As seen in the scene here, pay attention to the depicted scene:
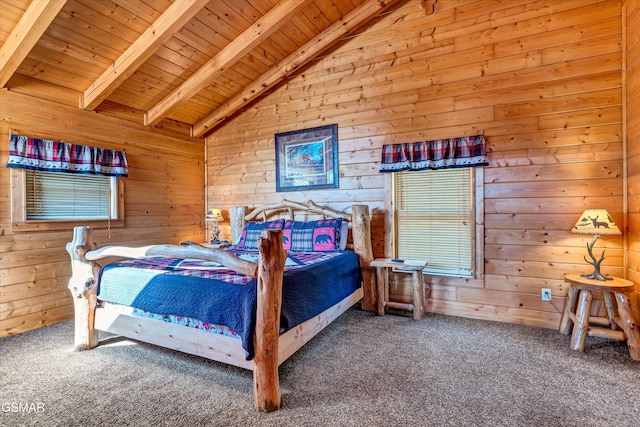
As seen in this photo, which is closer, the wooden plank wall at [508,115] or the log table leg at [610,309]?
the log table leg at [610,309]

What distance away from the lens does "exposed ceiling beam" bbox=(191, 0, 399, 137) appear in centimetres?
355

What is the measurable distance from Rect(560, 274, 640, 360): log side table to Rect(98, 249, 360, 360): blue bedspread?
1.96m

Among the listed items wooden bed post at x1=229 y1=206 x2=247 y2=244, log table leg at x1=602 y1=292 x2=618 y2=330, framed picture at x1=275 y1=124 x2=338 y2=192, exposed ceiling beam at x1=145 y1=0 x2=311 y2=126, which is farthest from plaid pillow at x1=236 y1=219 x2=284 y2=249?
log table leg at x1=602 y1=292 x2=618 y2=330

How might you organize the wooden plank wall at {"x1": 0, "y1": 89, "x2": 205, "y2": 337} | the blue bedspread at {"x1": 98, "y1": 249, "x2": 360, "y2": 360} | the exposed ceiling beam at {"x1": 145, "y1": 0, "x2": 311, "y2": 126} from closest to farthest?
the blue bedspread at {"x1": 98, "y1": 249, "x2": 360, "y2": 360} < the wooden plank wall at {"x1": 0, "y1": 89, "x2": 205, "y2": 337} < the exposed ceiling beam at {"x1": 145, "y1": 0, "x2": 311, "y2": 126}

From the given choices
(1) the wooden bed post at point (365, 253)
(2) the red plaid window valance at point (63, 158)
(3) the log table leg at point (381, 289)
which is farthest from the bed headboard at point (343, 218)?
(2) the red plaid window valance at point (63, 158)

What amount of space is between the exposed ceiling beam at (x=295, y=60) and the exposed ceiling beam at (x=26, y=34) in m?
2.18

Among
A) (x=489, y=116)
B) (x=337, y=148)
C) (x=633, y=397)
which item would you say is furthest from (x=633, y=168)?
(x=337, y=148)

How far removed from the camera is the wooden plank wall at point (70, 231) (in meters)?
2.93

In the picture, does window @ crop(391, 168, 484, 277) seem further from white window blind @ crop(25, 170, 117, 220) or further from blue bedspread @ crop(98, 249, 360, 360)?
white window blind @ crop(25, 170, 117, 220)

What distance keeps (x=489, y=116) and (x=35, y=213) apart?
4.79 metres

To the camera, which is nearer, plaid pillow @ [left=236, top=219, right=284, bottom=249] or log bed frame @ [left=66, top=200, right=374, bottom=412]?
log bed frame @ [left=66, top=200, right=374, bottom=412]

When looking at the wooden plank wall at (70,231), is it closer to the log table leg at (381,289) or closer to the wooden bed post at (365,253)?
the wooden bed post at (365,253)

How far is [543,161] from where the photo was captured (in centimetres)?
296

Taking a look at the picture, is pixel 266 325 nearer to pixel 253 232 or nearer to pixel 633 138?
pixel 253 232
